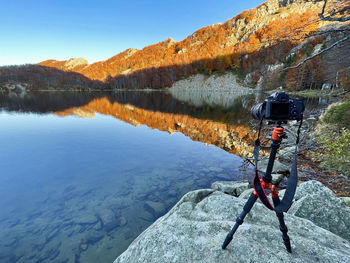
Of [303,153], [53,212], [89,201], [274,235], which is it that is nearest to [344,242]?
[274,235]

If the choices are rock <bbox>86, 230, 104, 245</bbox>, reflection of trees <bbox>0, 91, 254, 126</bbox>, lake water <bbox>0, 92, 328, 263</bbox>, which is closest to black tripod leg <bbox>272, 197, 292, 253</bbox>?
lake water <bbox>0, 92, 328, 263</bbox>

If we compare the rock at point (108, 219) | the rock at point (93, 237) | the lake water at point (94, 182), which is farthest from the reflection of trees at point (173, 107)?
the rock at point (93, 237)

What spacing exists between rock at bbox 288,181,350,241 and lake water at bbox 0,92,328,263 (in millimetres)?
4792

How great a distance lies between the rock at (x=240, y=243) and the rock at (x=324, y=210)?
81 cm

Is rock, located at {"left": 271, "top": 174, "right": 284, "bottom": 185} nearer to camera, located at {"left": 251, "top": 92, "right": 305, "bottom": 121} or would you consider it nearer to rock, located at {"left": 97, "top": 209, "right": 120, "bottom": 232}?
rock, located at {"left": 97, "top": 209, "right": 120, "bottom": 232}

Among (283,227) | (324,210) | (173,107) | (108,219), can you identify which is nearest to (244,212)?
(283,227)

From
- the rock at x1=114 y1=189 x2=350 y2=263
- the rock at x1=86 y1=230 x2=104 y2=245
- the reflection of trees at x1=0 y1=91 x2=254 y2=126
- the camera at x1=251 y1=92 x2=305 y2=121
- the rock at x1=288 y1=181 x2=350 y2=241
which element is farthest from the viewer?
the reflection of trees at x1=0 y1=91 x2=254 y2=126

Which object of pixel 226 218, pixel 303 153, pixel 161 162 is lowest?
pixel 161 162

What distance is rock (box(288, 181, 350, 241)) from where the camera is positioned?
3.45 metres

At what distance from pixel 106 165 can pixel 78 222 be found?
509 cm

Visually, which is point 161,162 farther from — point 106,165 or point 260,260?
point 260,260

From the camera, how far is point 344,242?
2.70m

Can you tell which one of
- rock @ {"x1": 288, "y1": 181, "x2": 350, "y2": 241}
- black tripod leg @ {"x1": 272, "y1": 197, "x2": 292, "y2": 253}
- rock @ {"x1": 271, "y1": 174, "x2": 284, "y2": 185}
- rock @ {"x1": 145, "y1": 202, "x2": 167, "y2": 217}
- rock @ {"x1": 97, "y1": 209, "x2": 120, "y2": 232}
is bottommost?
rock @ {"x1": 145, "y1": 202, "x2": 167, "y2": 217}

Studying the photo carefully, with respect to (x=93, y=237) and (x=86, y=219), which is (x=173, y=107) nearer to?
(x=86, y=219)
